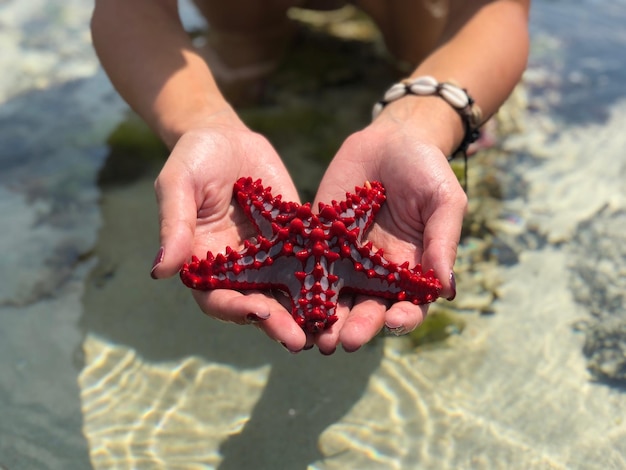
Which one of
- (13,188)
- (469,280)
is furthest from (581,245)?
(13,188)

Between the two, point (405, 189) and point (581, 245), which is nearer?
point (405, 189)

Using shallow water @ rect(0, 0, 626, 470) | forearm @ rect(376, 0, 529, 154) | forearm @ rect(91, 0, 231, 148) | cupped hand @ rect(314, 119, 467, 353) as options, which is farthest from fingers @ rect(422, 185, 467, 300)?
forearm @ rect(91, 0, 231, 148)

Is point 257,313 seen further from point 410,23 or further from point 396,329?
point 410,23

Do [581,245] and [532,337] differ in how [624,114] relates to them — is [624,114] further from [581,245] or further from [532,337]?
[532,337]

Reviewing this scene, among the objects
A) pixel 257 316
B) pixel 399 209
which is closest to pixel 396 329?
pixel 257 316

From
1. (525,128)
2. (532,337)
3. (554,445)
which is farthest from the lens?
(525,128)

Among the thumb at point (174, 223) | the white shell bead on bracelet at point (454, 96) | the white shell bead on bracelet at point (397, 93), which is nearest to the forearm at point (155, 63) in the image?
the thumb at point (174, 223)
